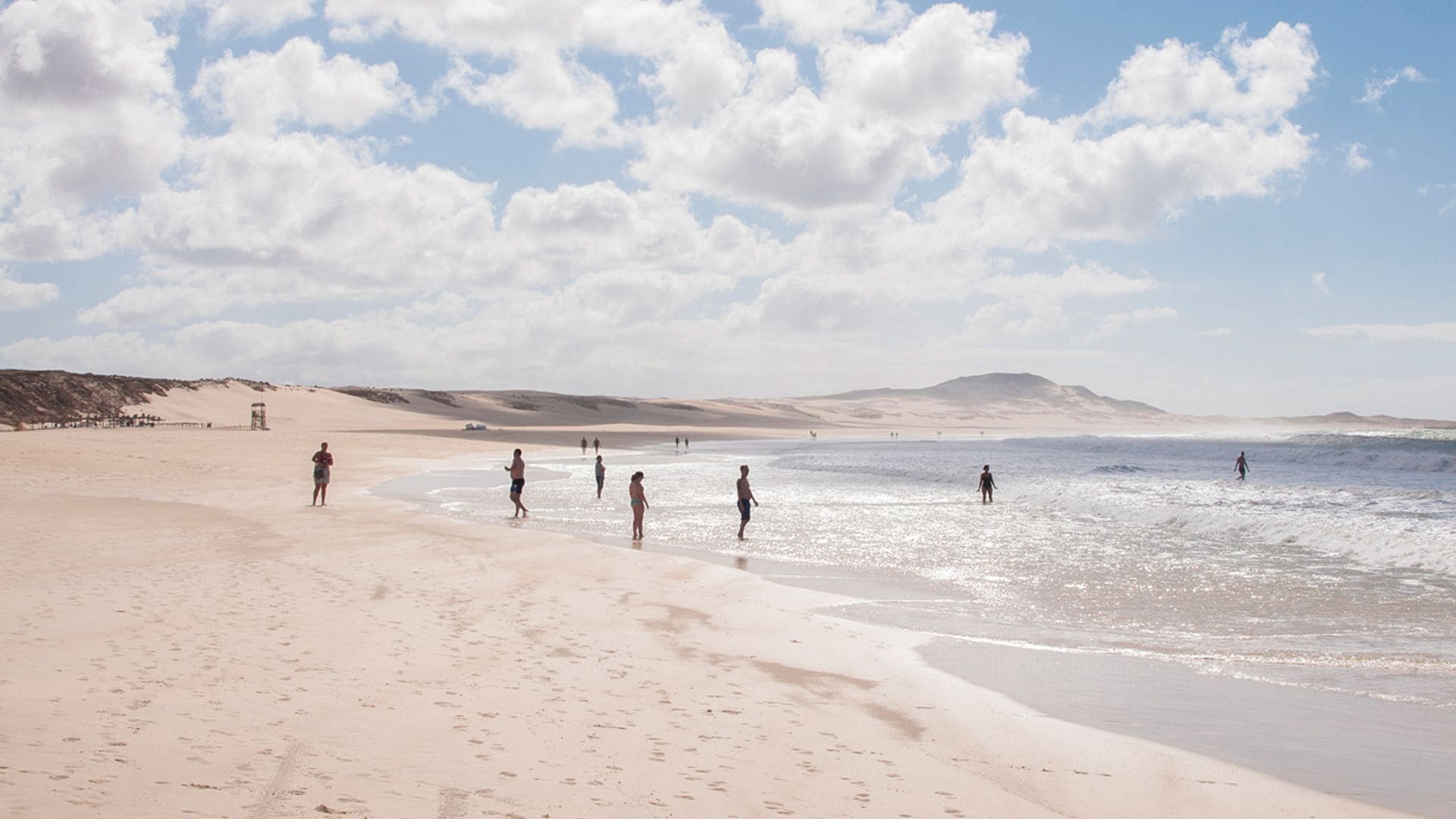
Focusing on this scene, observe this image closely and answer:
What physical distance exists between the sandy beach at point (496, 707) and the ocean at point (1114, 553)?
230cm

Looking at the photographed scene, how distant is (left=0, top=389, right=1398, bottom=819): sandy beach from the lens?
4.85 m

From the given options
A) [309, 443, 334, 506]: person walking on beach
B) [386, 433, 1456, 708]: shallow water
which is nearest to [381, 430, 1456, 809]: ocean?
[386, 433, 1456, 708]: shallow water

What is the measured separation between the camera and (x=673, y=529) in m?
20.5

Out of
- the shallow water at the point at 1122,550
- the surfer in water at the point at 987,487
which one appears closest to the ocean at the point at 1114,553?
the shallow water at the point at 1122,550

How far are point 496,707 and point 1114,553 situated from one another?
1385 centimetres

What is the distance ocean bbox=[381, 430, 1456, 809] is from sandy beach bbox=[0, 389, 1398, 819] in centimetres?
230

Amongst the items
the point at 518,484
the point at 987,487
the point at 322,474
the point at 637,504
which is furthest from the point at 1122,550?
the point at 322,474

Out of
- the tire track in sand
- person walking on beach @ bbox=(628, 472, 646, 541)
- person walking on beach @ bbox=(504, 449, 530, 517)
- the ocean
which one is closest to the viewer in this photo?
the tire track in sand

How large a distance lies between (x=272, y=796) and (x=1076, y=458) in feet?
178

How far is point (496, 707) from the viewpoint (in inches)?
257

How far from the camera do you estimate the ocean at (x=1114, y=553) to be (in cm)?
984

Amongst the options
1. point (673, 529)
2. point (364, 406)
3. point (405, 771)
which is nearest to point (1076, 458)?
point (673, 529)

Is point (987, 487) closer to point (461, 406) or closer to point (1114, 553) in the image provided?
point (1114, 553)

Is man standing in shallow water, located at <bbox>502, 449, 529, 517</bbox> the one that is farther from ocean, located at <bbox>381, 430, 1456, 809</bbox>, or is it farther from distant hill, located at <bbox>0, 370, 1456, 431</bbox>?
distant hill, located at <bbox>0, 370, 1456, 431</bbox>
